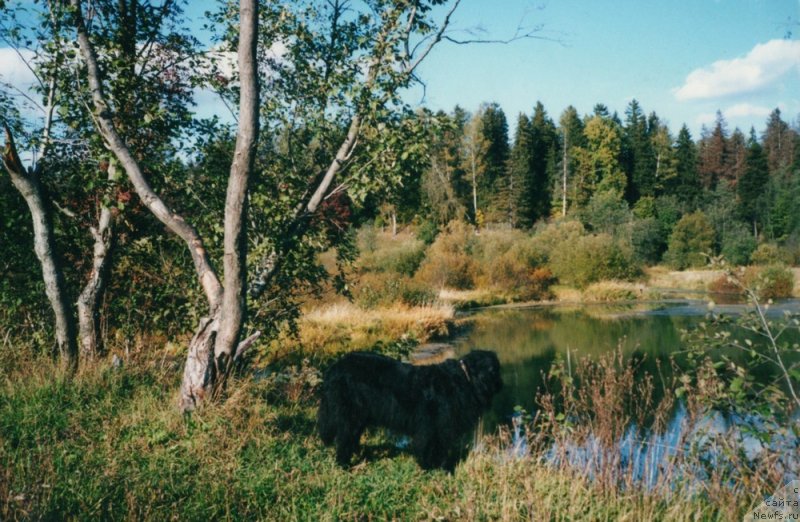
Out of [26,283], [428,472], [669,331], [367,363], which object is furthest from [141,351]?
[669,331]

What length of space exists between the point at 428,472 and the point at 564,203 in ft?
152

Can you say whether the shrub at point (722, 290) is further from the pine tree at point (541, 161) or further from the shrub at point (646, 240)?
the pine tree at point (541, 161)

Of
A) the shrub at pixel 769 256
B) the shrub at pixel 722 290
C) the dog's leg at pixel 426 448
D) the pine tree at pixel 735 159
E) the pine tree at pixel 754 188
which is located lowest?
the shrub at pixel 722 290

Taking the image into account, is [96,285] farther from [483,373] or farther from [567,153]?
[567,153]

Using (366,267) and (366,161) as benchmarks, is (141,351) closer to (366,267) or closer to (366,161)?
(366,161)

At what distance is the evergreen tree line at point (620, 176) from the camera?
38.7 metres

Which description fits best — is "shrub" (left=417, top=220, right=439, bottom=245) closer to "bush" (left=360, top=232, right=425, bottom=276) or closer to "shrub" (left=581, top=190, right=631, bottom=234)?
"bush" (left=360, top=232, right=425, bottom=276)

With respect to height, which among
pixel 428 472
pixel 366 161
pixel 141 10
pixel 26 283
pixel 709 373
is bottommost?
pixel 428 472

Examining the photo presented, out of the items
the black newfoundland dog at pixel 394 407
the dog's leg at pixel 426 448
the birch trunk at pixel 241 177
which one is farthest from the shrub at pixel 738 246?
the birch trunk at pixel 241 177

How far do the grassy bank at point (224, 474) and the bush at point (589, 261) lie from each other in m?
24.4

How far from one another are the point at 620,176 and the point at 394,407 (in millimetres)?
49309

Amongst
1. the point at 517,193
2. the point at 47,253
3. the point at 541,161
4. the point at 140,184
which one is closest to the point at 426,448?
the point at 140,184

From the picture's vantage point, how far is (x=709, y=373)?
13.2 feet

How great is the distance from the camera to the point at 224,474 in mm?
3656
